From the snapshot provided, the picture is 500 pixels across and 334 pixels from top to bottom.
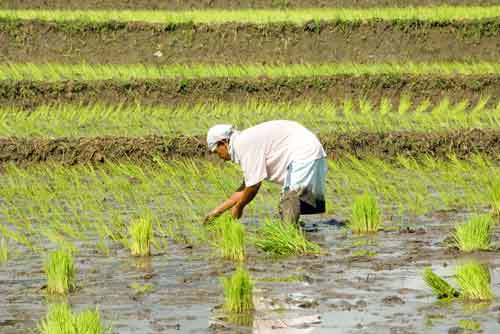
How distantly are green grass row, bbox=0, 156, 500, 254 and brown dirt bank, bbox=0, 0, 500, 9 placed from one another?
9.45m

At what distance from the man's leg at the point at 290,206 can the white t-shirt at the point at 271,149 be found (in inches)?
6.7

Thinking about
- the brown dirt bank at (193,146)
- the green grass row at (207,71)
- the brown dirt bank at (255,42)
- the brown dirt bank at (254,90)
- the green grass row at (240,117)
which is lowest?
the brown dirt bank at (193,146)

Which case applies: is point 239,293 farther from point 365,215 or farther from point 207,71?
point 207,71

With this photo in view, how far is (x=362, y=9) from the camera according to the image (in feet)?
61.2

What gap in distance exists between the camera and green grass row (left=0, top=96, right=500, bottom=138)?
1145cm

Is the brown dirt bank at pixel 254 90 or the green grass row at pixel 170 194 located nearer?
the green grass row at pixel 170 194

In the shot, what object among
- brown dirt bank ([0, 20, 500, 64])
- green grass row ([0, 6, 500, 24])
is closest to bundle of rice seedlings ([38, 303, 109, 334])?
brown dirt bank ([0, 20, 500, 64])

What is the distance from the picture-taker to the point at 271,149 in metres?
6.76

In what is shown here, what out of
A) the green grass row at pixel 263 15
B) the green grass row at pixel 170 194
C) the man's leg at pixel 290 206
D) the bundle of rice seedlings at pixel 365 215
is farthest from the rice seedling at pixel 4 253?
the green grass row at pixel 263 15

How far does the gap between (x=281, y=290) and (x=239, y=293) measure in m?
0.66

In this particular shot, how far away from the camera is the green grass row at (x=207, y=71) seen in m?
14.0

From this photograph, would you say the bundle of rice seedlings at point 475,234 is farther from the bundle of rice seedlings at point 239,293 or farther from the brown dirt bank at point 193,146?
the brown dirt bank at point 193,146

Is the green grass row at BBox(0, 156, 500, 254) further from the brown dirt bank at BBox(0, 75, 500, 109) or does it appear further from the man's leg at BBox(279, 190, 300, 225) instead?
the brown dirt bank at BBox(0, 75, 500, 109)

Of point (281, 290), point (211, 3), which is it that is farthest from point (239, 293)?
point (211, 3)
